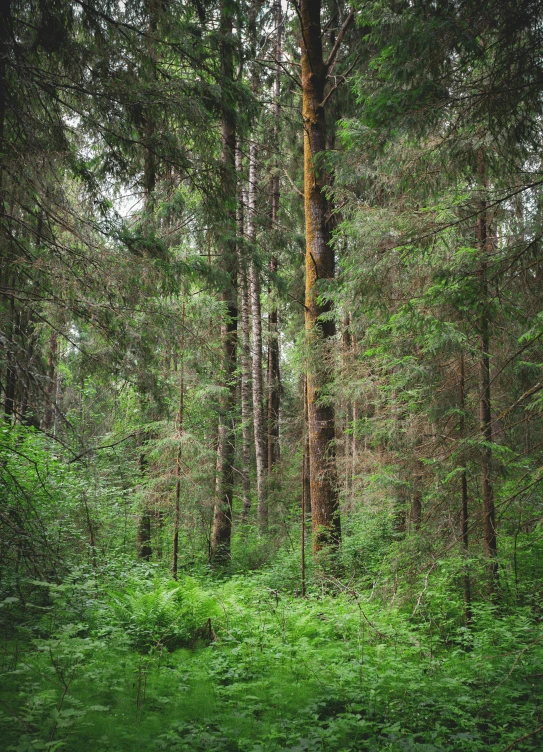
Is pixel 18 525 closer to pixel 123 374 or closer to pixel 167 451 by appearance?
pixel 123 374

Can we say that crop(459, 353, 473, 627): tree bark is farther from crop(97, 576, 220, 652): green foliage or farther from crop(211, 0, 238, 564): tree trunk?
crop(211, 0, 238, 564): tree trunk

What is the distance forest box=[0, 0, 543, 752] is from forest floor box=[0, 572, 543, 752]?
0.09 ft

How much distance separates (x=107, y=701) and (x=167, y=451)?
16.7ft

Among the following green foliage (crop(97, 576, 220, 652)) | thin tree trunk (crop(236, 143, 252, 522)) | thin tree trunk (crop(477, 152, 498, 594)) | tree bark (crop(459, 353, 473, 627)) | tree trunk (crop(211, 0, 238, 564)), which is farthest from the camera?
thin tree trunk (crop(236, 143, 252, 522))

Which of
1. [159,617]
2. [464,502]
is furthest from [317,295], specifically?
[159,617]

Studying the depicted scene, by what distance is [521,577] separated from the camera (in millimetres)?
7102

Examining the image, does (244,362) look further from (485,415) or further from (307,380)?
(485,415)

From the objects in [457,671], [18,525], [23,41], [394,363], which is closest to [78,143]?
[23,41]

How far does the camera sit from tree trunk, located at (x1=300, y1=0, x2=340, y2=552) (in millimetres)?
7944

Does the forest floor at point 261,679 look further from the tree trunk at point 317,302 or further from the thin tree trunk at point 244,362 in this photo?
the thin tree trunk at point 244,362

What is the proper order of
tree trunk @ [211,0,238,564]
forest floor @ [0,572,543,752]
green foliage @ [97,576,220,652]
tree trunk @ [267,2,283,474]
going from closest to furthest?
1. forest floor @ [0,572,543,752]
2. green foliage @ [97,576,220,652]
3. tree trunk @ [211,0,238,564]
4. tree trunk @ [267,2,283,474]

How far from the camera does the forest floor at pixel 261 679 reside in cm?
316

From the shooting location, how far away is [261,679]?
409 centimetres

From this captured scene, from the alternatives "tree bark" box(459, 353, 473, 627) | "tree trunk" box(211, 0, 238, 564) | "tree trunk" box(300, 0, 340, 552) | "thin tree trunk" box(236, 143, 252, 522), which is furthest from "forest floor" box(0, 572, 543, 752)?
"thin tree trunk" box(236, 143, 252, 522)
